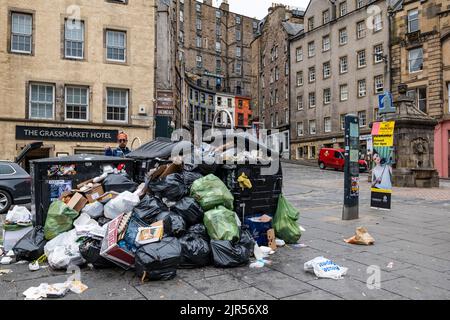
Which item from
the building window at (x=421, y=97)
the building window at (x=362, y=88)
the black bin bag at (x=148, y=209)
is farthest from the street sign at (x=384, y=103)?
the building window at (x=362, y=88)

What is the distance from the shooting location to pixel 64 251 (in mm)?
5086

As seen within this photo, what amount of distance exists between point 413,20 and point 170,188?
34560mm

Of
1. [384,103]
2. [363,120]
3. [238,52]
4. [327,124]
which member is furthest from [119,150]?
[238,52]

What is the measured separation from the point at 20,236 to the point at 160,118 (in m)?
19.0

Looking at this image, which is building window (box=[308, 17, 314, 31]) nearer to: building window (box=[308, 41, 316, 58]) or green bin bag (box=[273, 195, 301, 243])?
building window (box=[308, 41, 316, 58])

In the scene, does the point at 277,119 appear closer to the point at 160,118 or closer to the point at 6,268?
the point at 160,118

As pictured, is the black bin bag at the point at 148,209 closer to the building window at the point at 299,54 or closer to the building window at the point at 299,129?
the building window at the point at 299,129

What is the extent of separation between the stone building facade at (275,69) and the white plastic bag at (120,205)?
142ft

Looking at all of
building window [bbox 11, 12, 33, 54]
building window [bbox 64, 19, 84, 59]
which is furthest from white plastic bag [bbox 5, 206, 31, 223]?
building window [bbox 11, 12, 33, 54]

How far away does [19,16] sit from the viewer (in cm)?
2134

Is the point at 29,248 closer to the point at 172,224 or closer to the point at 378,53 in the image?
the point at 172,224

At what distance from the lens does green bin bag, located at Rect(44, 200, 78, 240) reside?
561 centimetres

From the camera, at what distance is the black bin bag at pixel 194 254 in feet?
16.3
